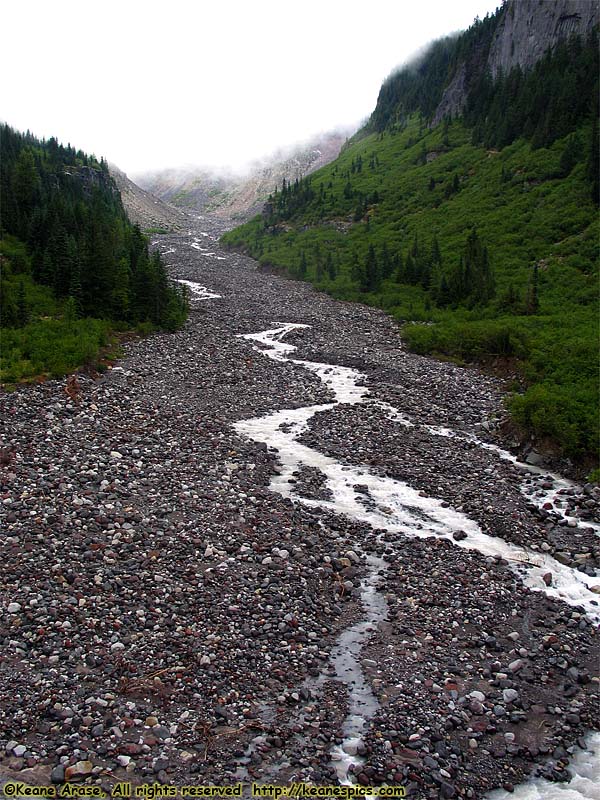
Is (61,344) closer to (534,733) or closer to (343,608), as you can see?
(343,608)

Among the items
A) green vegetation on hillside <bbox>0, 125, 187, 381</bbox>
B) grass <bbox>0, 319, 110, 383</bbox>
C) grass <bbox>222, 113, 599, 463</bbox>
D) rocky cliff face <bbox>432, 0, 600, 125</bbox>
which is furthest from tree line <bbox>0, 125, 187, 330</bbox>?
rocky cliff face <bbox>432, 0, 600, 125</bbox>

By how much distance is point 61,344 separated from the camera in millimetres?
33625

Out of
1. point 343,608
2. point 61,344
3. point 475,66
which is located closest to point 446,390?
point 343,608

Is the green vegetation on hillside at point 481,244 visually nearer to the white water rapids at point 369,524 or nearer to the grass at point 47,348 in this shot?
the white water rapids at point 369,524

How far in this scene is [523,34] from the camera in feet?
404

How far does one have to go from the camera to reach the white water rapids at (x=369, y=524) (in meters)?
11.5

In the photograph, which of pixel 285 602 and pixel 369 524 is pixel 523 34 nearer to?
pixel 369 524

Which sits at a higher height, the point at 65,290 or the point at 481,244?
the point at 481,244

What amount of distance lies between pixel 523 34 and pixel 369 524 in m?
143

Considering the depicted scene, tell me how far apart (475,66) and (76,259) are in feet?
444

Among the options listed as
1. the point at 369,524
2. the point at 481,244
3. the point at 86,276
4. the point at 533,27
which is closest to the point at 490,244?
the point at 481,244

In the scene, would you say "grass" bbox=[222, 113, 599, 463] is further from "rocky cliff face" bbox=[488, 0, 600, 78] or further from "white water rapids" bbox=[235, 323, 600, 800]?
"rocky cliff face" bbox=[488, 0, 600, 78]

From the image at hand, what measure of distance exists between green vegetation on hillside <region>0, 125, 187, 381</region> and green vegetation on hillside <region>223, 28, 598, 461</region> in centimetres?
2288

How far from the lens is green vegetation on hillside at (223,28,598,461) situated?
3247 centimetres
